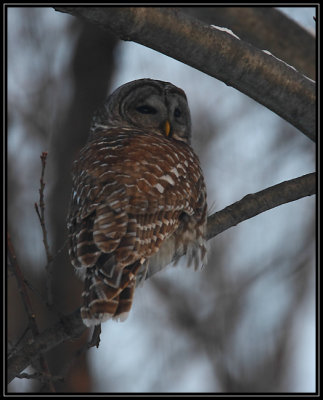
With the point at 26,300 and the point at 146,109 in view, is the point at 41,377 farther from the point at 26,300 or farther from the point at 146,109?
the point at 146,109

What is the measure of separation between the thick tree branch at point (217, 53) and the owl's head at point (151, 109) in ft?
3.73

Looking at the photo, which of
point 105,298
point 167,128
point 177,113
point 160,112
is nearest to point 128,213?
point 105,298

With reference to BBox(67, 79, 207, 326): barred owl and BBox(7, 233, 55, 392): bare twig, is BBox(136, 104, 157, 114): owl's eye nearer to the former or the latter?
BBox(67, 79, 207, 326): barred owl

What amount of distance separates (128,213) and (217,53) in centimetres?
92

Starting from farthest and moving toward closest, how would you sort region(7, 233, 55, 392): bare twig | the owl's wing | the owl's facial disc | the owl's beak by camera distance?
1. the owl's facial disc
2. the owl's beak
3. the owl's wing
4. region(7, 233, 55, 392): bare twig

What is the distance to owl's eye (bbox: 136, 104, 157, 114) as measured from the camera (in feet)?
15.3

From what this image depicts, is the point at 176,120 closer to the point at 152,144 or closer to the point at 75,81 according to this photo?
the point at 152,144

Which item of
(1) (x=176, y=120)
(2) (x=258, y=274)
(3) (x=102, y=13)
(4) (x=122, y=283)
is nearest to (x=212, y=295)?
(2) (x=258, y=274)

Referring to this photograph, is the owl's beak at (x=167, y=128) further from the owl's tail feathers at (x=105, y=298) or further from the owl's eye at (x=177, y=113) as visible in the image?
the owl's tail feathers at (x=105, y=298)

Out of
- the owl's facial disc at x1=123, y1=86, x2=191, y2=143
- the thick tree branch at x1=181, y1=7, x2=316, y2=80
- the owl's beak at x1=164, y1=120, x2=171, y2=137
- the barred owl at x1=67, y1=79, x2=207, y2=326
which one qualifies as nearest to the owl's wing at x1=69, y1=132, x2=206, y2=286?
the barred owl at x1=67, y1=79, x2=207, y2=326

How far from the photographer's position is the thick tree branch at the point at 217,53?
278 centimetres

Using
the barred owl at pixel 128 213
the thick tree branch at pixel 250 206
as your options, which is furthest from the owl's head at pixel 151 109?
the thick tree branch at pixel 250 206

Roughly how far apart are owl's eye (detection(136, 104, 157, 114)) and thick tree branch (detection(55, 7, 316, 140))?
128cm

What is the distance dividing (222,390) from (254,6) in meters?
4.16
